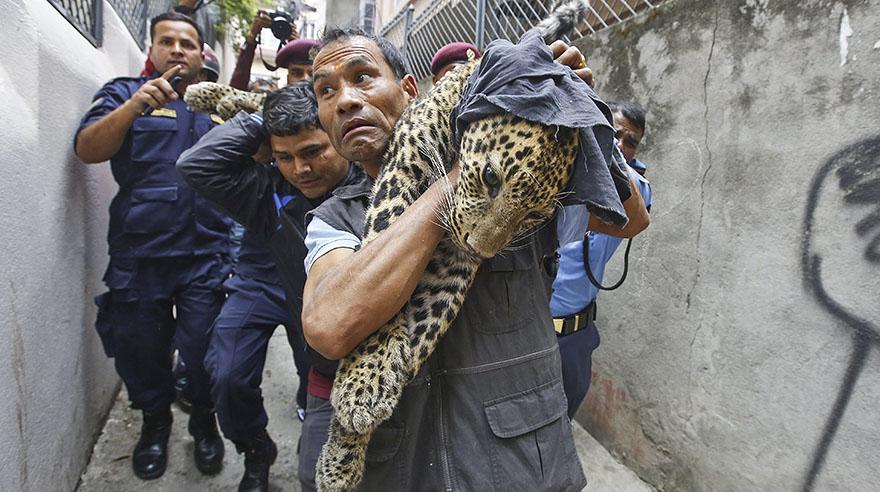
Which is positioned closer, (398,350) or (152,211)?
(398,350)

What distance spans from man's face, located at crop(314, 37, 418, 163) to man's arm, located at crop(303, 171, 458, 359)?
16.3 inches

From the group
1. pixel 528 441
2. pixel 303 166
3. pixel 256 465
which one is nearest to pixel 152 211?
pixel 303 166

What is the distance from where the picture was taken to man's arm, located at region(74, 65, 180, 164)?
283 cm

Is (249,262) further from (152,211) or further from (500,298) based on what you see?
(500,298)

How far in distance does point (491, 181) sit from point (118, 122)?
8.84 feet

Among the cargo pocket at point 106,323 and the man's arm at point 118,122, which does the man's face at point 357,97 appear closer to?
the man's arm at point 118,122

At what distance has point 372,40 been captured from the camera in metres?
1.65

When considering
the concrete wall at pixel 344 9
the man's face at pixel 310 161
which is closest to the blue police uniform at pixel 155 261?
the man's face at pixel 310 161

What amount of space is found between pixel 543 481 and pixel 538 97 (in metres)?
0.92

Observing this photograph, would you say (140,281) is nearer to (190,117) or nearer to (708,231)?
(190,117)

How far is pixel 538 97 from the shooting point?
99 centimetres

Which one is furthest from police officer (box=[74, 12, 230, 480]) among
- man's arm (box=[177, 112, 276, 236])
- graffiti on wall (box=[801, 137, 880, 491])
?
graffiti on wall (box=[801, 137, 880, 491])

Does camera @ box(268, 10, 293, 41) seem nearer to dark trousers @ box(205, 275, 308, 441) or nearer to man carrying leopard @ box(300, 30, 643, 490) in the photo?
dark trousers @ box(205, 275, 308, 441)

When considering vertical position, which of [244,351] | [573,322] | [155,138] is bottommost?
[244,351]
